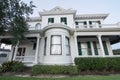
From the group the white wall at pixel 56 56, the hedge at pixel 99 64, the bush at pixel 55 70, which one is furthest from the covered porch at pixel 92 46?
the bush at pixel 55 70

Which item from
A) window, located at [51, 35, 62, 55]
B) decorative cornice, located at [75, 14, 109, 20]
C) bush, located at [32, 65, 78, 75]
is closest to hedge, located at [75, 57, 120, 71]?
bush, located at [32, 65, 78, 75]

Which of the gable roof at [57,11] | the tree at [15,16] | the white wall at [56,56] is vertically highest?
the gable roof at [57,11]

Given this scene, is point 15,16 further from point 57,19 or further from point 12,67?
point 57,19

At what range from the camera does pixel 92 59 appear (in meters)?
10.3

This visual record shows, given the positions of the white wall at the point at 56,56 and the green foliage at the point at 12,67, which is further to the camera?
the white wall at the point at 56,56

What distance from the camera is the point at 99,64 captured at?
10.1 metres

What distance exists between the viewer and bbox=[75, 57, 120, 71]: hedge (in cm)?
1009

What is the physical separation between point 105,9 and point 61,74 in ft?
48.0

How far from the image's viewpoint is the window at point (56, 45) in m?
11.5

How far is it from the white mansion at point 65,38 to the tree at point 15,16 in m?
2.96

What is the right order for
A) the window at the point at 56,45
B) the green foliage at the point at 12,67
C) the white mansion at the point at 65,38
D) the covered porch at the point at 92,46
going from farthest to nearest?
the covered porch at the point at 92,46 → the white mansion at the point at 65,38 → the window at the point at 56,45 → the green foliage at the point at 12,67

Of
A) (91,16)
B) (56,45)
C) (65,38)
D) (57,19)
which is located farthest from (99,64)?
(57,19)

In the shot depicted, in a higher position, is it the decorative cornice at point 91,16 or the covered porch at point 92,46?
the decorative cornice at point 91,16

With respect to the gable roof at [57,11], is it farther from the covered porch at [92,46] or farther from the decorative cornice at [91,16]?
the covered porch at [92,46]
